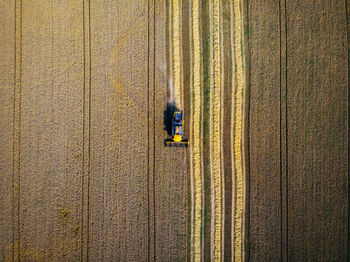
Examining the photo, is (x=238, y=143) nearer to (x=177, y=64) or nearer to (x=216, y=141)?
(x=216, y=141)

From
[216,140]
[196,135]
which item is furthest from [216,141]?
[196,135]

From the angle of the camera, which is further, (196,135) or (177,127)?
(196,135)

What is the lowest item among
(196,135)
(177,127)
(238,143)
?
(238,143)

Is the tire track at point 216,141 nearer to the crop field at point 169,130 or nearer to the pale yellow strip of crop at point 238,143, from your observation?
the crop field at point 169,130

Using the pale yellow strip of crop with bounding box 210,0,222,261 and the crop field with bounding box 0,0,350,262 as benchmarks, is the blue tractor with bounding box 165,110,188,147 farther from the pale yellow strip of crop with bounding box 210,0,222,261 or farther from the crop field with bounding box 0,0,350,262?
the pale yellow strip of crop with bounding box 210,0,222,261

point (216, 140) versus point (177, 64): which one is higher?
point (177, 64)

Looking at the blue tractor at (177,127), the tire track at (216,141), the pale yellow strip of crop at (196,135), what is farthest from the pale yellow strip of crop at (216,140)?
the blue tractor at (177,127)
